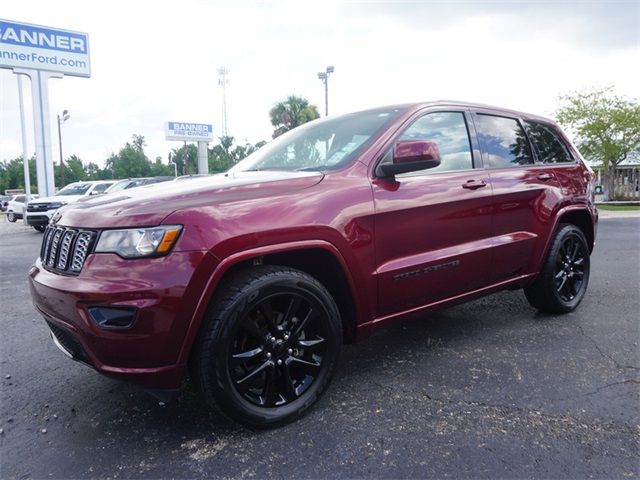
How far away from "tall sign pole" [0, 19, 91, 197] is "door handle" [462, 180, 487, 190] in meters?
20.1

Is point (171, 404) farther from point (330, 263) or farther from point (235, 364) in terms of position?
point (330, 263)

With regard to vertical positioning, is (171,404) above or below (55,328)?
below

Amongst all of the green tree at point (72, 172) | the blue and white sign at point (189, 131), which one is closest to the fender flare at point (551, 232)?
the blue and white sign at point (189, 131)

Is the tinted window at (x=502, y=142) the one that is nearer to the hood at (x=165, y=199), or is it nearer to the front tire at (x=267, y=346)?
the hood at (x=165, y=199)

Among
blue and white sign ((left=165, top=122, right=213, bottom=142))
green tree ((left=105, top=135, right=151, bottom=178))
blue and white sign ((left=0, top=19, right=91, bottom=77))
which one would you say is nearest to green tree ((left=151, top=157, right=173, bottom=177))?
green tree ((left=105, top=135, right=151, bottom=178))

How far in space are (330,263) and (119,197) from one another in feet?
3.91

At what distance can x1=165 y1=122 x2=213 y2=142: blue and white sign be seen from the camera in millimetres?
31312

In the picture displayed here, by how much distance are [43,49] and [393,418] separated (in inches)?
847

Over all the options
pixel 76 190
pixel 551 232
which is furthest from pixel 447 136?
pixel 76 190

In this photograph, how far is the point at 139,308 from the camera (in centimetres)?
207

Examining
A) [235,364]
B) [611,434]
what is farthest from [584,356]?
[235,364]

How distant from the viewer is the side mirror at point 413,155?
8.89 feet

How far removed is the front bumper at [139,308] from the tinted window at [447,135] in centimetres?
178

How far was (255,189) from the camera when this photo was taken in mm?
2498
